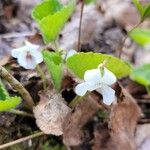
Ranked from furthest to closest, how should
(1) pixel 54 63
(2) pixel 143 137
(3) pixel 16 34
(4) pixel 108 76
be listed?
(3) pixel 16 34 → (2) pixel 143 137 → (1) pixel 54 63 → (4) pixel 108 76

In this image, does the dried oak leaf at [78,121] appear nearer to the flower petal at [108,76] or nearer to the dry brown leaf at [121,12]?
the flower petal at [108,76]

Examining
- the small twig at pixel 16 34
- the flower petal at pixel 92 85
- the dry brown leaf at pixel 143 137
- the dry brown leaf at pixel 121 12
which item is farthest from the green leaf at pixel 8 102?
the dry brown leaf at pixel 121 12

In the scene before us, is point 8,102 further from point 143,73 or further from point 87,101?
point 143,73

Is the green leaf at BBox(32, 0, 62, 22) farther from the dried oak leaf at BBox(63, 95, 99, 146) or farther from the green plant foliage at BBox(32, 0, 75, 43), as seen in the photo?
the dried oak leaf at BBox(63, 95, 99, 146)

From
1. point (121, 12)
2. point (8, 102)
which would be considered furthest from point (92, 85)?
point (121, 12)

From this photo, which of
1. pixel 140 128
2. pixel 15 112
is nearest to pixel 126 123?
pixel 140 128

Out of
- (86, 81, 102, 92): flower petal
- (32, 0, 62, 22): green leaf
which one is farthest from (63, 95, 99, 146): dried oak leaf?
(32, 0, 62, 22): green leaf
